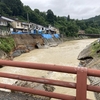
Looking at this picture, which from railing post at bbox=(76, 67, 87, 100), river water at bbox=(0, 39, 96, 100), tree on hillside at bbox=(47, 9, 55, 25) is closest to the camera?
railing post at bbox=(76, 67, 87, 100)

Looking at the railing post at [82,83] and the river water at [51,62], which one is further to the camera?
the river water at [51,62]

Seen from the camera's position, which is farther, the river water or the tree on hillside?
the tree on hillside

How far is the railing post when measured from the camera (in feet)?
7.00

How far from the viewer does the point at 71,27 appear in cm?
6919

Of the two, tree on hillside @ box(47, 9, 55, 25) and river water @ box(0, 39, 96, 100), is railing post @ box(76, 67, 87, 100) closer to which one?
river water @ box(0, 39, 96, 100)

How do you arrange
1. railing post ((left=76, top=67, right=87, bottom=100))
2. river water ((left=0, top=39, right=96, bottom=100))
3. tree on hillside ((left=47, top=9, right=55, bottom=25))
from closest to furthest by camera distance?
railing post ((left=76, top=67, right=87, bottom=100)) < river water ((left=0, top=39, right=96, bottom=100)) < tree on hillside ((left=47, top=9, right=55, bottom=25))

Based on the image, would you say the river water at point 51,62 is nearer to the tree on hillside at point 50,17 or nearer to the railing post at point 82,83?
the railing post at point 82,83

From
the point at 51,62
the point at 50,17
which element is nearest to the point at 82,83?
the point at 51,62

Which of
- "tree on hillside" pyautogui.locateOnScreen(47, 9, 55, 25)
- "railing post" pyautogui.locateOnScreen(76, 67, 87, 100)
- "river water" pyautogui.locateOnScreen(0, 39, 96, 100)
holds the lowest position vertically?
"river water" pyautogui.locateOnScreen(0, 39, 96, 100)

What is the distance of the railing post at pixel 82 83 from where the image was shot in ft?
7.00

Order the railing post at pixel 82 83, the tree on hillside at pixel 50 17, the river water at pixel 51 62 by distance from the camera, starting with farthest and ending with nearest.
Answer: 1. the tree on hillside at pixel 50 17
2. the river water at pixel 51 62
3. the railing post at pixel 82 83

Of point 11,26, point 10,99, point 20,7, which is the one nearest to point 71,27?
point 20,7

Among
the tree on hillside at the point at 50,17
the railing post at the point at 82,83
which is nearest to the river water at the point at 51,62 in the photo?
the railing post at the point at 82,83

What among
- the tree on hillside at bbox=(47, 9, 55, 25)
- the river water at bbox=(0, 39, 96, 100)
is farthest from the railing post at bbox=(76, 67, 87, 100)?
the tree on hillside at bbox=(47, 9, 55, 25)
